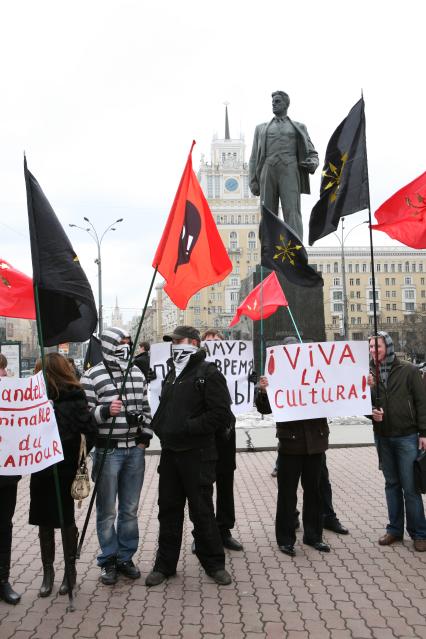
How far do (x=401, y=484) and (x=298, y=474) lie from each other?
3.22ft

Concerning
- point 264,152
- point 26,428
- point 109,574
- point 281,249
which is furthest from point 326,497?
point 264,152

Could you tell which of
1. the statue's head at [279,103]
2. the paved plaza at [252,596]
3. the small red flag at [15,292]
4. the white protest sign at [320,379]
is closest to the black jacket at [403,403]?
the white protest sign at [320,379]

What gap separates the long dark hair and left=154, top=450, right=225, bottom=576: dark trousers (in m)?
1.00

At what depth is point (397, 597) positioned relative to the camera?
4562mm

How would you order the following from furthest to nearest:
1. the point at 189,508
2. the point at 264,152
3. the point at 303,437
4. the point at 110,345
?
the point at 264,152, the point at 303,437, the point at 110,345, the point at 189,508

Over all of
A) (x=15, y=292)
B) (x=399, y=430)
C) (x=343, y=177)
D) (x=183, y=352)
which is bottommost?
(x=399, y=430)

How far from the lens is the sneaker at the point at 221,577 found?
192 inches

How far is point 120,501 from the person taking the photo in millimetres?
5082

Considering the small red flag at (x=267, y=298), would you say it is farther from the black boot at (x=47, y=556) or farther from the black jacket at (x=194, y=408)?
the black boot at (x=47, y=556)

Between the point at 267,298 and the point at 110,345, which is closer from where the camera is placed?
the point at 110,345

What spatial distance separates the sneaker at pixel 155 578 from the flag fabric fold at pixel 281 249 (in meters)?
3.63

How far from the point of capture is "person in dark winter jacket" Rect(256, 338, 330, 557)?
5578mm

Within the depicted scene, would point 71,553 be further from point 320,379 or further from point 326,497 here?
point 326,497

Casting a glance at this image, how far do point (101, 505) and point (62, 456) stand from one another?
79 centimetres
